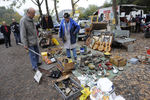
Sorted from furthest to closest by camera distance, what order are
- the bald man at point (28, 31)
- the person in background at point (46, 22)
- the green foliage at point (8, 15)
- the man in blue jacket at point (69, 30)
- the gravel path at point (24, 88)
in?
the green foliage at point (8, 15) → the person in background at point (46, 22) → the man in blue jacket at point (69, 30) → the bald man at point (28, 31) → the gravel path at point (24, 88)

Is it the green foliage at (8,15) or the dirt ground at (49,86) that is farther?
the green foliage at (8,15)

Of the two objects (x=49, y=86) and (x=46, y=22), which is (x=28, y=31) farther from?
(x=46, y=22)

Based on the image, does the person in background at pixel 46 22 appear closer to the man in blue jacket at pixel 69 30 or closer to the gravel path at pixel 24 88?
the man in blue jacket at pixel 69 30

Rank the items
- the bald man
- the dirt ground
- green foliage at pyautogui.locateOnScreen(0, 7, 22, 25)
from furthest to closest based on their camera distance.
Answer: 1. green foliage at pyautogui.locateOnScreen(0, 7, 22, 25)
2. the bald man
3. the dirt ground

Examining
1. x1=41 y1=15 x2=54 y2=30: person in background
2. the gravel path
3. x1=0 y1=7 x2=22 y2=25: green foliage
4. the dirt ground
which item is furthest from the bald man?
x1=0 y1=7 x2=22 y2=25: green foliage

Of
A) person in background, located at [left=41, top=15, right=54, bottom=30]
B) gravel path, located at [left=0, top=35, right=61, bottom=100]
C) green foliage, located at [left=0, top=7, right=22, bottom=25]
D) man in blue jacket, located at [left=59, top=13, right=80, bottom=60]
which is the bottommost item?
gravel path, located at [left=0, top=35, right=61, bottom=100]

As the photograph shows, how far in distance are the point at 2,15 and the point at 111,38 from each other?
61.5 meters

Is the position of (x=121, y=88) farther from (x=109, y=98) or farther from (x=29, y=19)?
(x=29, y=19)

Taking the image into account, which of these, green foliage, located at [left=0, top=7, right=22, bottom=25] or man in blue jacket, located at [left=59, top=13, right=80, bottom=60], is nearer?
man in blue jacket, located at [left=59, top=13, right=80, bottom=60]

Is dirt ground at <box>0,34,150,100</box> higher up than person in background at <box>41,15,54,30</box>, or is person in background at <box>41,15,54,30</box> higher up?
person in background at <box>41,15,54,30</box>

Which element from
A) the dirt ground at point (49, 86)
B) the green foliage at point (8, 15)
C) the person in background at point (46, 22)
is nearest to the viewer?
the dirt ground at point (49, 86)

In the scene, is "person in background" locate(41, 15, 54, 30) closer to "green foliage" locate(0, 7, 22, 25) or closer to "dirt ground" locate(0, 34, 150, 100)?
"dirt ground" locate(0, 34, 150, 100)

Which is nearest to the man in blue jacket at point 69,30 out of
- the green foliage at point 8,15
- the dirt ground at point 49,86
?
the dirt ground at point 49,86

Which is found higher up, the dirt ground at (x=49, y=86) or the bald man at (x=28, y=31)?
the bald man at (x=28, y=31)
